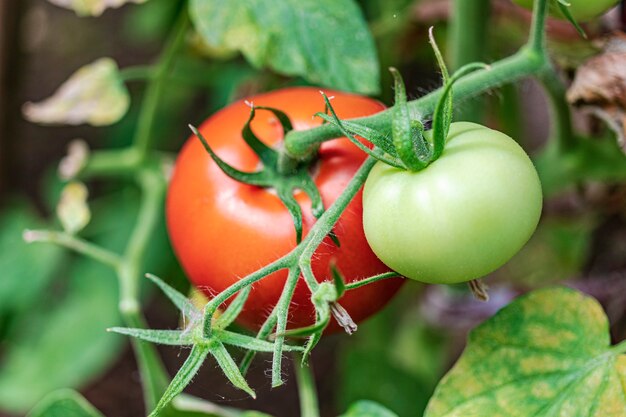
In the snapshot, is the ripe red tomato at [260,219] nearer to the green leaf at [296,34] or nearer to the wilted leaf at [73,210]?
the green leaf at [296,34]

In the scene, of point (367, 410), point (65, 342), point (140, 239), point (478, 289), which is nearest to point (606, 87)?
point (478, 289)

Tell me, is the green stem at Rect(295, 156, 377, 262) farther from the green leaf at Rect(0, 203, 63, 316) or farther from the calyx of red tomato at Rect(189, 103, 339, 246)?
the green leaf at Rect(0, 203, 63, 316)

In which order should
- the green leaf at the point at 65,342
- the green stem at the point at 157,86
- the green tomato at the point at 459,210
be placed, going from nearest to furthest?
the green tomato at the point at 459,210
the green stem at the point at 157,86
the green leaf at the point at 65,342

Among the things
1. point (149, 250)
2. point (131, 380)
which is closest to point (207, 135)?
point (149, 250)

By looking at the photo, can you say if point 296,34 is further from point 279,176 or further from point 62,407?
point 62,407

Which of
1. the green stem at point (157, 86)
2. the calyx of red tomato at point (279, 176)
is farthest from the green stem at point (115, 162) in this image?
the calyx of red tomato at point (279, 176)
